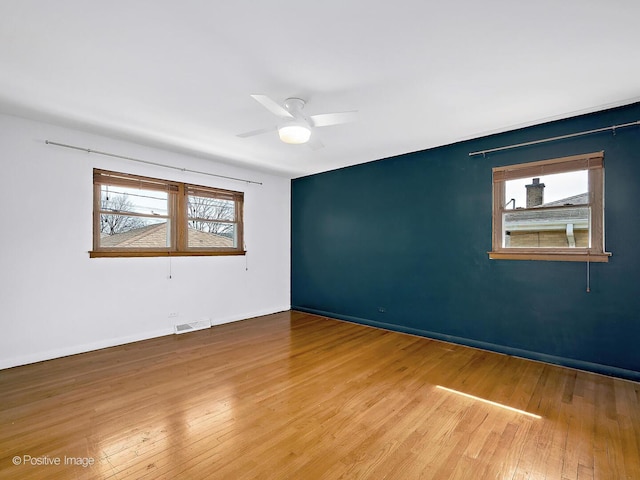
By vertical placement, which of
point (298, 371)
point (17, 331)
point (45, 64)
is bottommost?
point (298, 371)

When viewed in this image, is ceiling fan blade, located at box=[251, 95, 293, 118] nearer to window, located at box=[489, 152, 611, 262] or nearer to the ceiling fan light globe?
the ceiling fan light globe

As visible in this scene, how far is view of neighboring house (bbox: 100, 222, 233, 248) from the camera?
3.90 meters

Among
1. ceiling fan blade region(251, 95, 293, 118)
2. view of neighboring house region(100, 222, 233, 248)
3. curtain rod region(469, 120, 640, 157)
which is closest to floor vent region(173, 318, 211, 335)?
view of neighboring house region(100, 222, 233, 248)

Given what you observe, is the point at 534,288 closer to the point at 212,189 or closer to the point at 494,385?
the point at 494,385

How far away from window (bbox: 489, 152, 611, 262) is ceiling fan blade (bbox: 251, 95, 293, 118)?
2.66m

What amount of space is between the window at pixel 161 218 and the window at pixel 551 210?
385 centimetres

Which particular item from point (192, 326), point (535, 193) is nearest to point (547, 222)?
point (535, 193)

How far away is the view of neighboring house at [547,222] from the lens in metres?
3.15

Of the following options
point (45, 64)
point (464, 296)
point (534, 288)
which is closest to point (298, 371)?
point (464, 296)

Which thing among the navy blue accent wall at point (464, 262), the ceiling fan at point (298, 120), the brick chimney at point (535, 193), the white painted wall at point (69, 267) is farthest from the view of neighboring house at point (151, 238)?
the brick chimney at point (535, 193)

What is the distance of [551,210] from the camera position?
Result: 330 cm

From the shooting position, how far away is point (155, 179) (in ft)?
13.8

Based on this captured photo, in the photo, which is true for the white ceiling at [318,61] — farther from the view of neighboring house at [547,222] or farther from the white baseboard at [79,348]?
the white baseboard at [79,348]

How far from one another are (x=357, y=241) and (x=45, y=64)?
4026 mm
